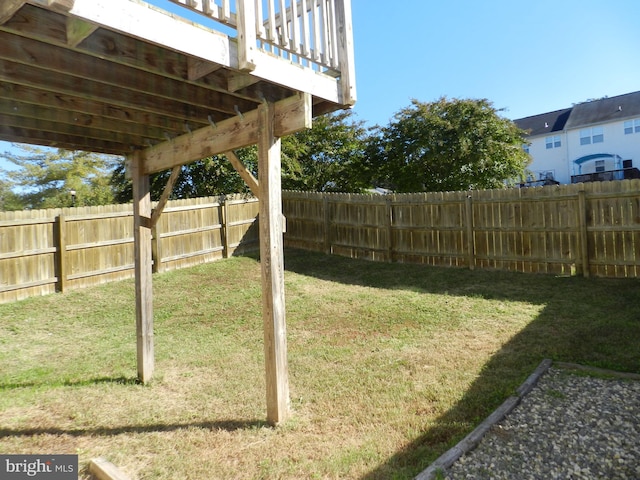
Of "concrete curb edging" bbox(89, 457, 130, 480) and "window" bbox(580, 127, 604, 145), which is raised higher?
"window" bbox(580, 127, 604, 145)

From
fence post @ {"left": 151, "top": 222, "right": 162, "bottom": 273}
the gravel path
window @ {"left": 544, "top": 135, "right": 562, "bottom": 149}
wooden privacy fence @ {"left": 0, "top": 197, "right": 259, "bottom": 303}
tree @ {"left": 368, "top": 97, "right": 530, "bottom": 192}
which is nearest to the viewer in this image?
the gravel path

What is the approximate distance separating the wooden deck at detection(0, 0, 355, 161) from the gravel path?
282 centimetres

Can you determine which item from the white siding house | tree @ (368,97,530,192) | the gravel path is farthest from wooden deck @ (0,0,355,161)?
the white siding house

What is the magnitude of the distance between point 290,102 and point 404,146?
14371mm

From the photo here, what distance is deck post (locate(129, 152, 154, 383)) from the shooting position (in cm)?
462

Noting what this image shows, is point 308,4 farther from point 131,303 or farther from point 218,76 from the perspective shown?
point 131,303

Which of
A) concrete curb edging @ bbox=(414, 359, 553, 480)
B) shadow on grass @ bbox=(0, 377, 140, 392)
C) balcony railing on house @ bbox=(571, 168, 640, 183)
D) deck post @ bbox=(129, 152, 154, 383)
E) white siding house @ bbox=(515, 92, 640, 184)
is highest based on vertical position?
white siding house @ bbox=(515, 92, 640, 184)

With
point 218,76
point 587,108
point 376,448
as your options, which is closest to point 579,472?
point 376,448

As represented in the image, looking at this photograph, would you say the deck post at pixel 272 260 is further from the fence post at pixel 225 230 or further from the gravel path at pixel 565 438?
the fence post at pixel 225 230

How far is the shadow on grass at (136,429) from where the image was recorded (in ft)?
11.5

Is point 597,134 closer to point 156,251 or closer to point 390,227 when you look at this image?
point 390,227

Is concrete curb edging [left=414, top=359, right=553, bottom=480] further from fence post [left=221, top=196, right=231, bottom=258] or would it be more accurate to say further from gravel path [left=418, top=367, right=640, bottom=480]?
fence post [left=221, top=196, right=231, bottom=258]

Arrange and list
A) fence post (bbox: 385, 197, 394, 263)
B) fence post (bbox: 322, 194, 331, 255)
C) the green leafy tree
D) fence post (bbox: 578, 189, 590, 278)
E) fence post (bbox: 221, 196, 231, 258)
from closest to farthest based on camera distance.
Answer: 1. fence post (bbox: 578, 189, 590, 278)
2. fence post (bbox: 385, 197, 394, 263)
3. fence post (bbox: 221, 196, 231, 258)
4. fence post (bbox: 322, 194, 331, 255)
5. the green leafy tree

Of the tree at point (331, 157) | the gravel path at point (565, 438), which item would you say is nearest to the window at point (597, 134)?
the tree at point (331, 157)
